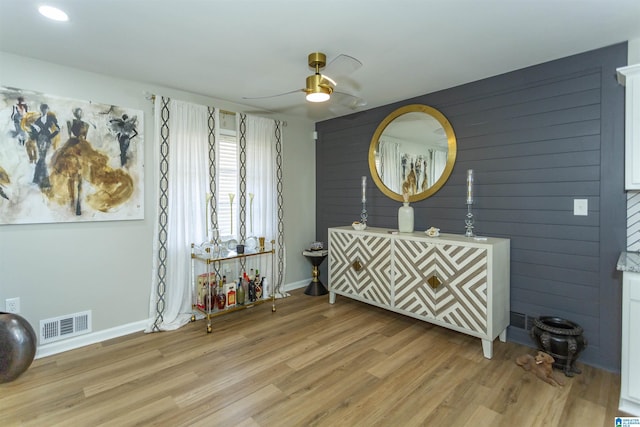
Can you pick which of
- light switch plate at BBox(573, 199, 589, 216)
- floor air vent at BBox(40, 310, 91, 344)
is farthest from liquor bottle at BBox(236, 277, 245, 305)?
light switch plate at BBox(573, 199, 589, 216)

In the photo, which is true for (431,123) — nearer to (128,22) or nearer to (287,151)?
(287,151)

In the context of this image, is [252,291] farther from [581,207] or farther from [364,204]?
[581,207]

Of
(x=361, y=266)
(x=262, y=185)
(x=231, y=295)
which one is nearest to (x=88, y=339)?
(x=231, y=295)

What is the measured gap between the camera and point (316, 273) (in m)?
4.31

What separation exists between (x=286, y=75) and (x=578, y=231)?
281 cm

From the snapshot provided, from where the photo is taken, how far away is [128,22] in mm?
2027

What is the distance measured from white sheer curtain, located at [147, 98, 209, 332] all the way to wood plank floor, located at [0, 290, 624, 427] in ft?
1.08

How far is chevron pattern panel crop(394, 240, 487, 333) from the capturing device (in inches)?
103

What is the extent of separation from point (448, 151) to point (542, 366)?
2043mm

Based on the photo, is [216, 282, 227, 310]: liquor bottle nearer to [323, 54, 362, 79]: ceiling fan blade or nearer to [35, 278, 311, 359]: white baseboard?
[35, 278, 311, 359]: white baseboard

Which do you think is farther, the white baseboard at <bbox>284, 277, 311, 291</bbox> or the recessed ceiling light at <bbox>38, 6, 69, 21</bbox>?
the white baseboard at <bbox>284, 277, 311, 291</bbox>

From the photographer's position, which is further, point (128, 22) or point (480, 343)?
point (480, 343)

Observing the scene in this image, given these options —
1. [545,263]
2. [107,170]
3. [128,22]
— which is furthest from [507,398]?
[107,170]

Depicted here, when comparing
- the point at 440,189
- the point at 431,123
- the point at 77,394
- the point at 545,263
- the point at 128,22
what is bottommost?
the point at 77,394
